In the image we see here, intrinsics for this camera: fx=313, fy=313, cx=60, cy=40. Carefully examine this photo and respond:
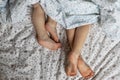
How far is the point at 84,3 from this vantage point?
1268mm

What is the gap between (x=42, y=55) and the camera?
1337mm

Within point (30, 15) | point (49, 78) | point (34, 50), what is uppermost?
point (30, 15)

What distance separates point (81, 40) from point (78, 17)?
0.10 m

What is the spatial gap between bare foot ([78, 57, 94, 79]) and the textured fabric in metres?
0.02

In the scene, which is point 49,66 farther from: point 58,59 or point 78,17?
point 78,17

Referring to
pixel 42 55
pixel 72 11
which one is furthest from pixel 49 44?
pixel 72 11

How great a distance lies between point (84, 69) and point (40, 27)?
Answer: 10.1 inches

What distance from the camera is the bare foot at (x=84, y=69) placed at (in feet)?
4.29

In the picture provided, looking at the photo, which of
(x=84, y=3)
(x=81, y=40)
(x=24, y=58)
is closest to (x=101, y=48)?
(x=81, y=40)

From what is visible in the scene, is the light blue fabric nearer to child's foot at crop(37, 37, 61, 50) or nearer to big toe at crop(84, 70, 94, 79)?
child's foot at crop(37, 37, 61, 50)

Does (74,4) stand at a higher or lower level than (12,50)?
higher

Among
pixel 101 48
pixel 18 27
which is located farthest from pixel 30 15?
pixel 101 48

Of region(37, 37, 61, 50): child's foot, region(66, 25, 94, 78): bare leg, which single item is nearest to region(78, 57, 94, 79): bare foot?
region(66, 25, 94, 78): bare leg

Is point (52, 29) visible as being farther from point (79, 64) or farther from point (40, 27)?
point (79, 64)
